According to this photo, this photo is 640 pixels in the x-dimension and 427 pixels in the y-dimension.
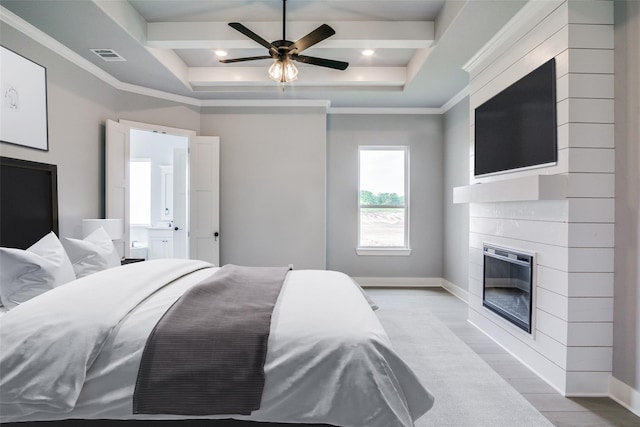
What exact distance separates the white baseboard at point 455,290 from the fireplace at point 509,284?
47.4 inches

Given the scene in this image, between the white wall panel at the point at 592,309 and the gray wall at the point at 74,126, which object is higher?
the gray wall at the point at 74,126

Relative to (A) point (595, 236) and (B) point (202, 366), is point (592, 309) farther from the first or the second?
(B) point (202, 366)

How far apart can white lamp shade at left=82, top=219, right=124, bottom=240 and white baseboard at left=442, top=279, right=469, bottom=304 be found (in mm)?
4161

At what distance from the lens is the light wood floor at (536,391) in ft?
6.55

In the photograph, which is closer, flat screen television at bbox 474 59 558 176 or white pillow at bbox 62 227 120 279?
flat screen television at bbox 474 59 558 176

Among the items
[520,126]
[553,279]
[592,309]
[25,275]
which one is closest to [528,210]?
[553,279]

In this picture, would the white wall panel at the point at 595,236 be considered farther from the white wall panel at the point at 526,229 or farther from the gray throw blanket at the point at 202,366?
the gray throw blanket at the point at 202,366

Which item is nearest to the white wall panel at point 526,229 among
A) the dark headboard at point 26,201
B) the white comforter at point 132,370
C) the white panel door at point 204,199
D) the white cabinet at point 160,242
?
the white comforter at point 132,370

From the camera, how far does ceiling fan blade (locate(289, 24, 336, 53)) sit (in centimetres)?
262

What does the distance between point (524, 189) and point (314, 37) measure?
6.31 feet

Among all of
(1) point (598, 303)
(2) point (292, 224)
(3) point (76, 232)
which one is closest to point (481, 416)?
Answer: (1) point (598, 303)

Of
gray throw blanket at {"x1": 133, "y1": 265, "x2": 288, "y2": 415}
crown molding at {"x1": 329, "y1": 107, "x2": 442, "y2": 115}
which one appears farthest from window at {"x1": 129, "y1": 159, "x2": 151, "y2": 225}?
gray throw blanket at {"x1": 133, "y1": 265, "x2": 288, "y2": 415}

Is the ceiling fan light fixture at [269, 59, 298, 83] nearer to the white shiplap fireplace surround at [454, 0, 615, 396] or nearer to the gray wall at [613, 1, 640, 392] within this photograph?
the white shiplap fireplace surround at [454, 0, 615, 396]

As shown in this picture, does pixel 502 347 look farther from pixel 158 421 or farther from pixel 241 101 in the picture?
pixel 241 101
